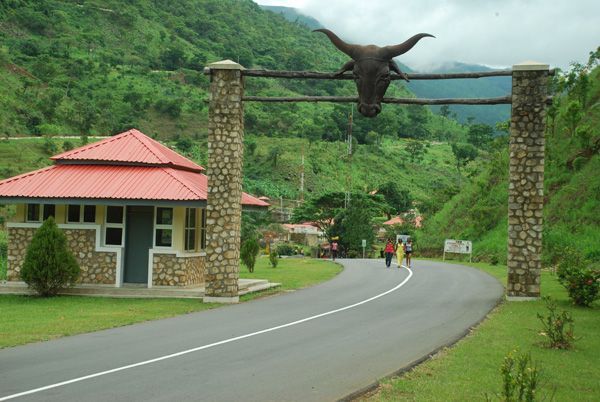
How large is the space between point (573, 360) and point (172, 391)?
6.12 metres

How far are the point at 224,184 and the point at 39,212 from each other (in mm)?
6663

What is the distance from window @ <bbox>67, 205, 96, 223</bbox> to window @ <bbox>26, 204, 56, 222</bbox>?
20.3 inches

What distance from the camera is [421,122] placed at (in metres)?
131

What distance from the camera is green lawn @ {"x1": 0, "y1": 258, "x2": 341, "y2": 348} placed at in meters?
14.1

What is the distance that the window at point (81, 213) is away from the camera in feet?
74.7

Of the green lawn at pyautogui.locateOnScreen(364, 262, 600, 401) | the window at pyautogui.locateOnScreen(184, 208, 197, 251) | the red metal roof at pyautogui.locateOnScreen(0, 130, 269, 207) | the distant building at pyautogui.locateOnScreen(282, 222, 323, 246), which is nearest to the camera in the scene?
the green lawn at pyautogui.locateOnScreen(364, 262, 600, 401)

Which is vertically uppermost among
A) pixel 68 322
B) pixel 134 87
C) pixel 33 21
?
pixel 33 21

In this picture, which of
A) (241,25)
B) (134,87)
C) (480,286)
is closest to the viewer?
(480,286)

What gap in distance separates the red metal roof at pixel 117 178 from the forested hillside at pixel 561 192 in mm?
19479

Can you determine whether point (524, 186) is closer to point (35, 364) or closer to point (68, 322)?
point (68, 322)

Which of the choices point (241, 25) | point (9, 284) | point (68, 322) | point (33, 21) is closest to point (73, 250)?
point (9, 284)

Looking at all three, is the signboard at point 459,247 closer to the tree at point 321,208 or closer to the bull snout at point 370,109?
the tree at point 321,208

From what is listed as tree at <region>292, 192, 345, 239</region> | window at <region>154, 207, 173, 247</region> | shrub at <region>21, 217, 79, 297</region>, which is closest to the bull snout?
window at <region>154, 207, 173, 247</region>

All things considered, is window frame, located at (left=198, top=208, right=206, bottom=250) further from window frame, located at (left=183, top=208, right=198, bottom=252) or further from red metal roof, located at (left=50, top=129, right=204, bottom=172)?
red metal roof, located at (left=50, top=129, right=204, bottom=172)
